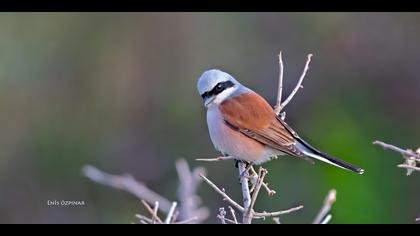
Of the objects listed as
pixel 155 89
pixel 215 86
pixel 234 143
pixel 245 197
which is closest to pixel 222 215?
pixel 245 197

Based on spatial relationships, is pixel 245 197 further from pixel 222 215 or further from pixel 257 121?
pixel 257 121

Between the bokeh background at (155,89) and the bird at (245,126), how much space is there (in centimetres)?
180

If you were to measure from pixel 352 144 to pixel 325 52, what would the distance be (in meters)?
1.44

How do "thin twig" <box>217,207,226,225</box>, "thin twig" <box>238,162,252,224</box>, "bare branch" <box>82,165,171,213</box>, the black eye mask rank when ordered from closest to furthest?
"thin twig" <box>217,207,226,225</box>
"thin twig" <box>238,162,252,224</box>
"bare branch" <box>82,165,171,213</box>
the black eye mask

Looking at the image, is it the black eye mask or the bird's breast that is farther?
the black eye mask

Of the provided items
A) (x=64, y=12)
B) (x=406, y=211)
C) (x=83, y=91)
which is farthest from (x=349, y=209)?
(x=64, y=12)

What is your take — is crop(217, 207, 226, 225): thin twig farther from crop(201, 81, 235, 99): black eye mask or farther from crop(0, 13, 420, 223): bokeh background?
crop(0, 13, 420, 223): bokeh background

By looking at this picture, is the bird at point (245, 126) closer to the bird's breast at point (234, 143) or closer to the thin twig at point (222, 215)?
the bird's breast at point (234, 143)

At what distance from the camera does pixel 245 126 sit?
13.0 ft

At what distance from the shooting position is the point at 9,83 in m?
6.18

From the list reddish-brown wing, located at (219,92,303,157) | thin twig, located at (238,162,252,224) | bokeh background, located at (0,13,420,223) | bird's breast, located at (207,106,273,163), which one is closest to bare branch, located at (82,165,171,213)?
thin twig, located at (238,162,252,224)

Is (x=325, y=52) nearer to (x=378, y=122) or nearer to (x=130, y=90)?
(x=378, y=122)

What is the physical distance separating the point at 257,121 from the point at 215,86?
0.35 meters

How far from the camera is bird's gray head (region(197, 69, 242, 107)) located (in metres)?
3.88
